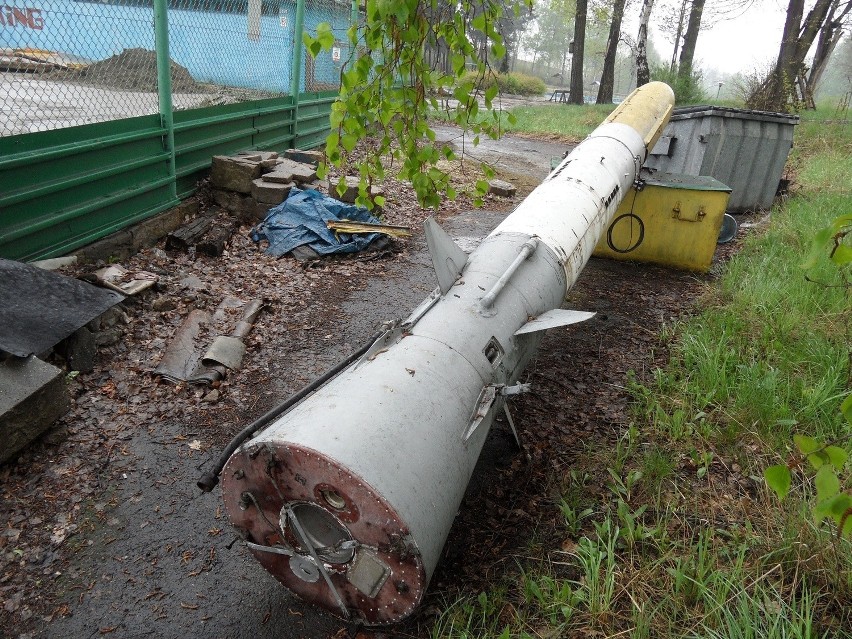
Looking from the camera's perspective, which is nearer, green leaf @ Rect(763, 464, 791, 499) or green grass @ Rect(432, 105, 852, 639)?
green leaf @ Rect(763, 464, 791, 499)

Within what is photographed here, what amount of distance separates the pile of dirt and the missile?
12.1 feet

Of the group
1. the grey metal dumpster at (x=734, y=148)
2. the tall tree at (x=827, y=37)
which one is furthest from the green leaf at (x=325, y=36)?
the tall tree at (x=827, y=37)

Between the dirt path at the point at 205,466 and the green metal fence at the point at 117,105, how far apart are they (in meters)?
0.79

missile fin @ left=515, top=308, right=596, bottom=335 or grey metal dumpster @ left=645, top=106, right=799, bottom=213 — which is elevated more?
grey metal dumpster @ left=645, top=106, right=799, bottom=213

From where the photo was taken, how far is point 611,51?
2091 cm

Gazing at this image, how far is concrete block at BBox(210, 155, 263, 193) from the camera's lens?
6734 millimetres

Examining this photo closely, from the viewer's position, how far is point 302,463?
2.15 metres

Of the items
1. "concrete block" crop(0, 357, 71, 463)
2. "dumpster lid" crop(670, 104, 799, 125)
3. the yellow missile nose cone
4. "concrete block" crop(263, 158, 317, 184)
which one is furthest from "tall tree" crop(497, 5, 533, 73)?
"concrete block" crop(0, 357, 71, 463)

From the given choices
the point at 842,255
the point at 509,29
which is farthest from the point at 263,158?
the point at 509,29

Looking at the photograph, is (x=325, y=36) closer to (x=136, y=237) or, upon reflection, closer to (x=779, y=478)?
(x=779, y=478)

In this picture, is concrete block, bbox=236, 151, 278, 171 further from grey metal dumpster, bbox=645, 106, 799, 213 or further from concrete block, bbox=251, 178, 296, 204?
grey metal dumpster, bbox=645, 106, 799, 213

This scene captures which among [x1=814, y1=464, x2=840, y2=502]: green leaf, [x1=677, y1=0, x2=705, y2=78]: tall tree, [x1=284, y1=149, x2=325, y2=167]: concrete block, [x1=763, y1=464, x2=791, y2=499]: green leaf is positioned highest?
[x1=677, y1=0, x2=705, y2=78]: tall tree

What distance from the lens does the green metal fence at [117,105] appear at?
441 centimetres

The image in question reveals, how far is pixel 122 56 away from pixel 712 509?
5.82 metres
